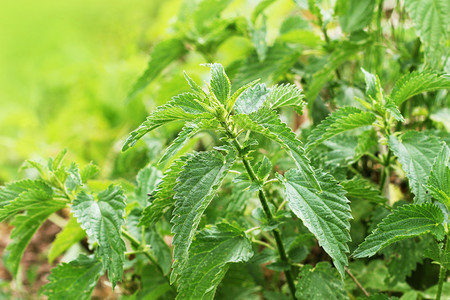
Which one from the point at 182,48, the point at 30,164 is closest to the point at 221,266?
the point at 30,164

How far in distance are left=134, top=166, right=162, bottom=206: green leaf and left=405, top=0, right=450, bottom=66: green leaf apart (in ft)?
1.95

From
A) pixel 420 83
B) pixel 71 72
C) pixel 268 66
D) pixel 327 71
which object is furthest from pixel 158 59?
pixel 71 72

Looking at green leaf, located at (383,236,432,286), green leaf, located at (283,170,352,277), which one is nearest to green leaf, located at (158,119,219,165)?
green leaf, located at (283,170,352,277)

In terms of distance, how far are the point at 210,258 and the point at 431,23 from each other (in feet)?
2.07

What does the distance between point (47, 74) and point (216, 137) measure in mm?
1857

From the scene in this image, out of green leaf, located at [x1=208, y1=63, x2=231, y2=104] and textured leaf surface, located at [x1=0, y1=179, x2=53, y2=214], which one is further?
textured leaf surface, located at [x1=0, y1=179, x2=53, y2=214]

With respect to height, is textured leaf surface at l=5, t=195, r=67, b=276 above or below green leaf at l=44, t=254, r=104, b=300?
above

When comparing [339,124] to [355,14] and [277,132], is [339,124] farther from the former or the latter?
[355,14]

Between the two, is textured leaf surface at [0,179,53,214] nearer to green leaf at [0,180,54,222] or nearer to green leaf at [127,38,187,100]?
green leaf at [0,180,54,222]

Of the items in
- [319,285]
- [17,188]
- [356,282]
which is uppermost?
[17,188]

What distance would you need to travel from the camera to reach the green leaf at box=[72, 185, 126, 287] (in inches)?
31.4

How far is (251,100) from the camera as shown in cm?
79

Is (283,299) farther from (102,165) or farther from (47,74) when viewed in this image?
(47,74)

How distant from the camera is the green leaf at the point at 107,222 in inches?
31.4
